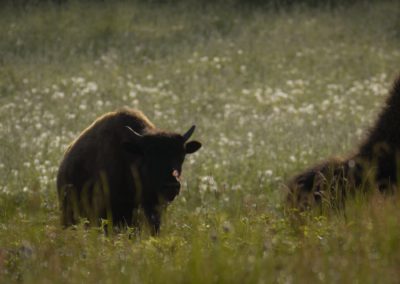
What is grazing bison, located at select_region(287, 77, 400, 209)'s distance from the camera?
10078mm

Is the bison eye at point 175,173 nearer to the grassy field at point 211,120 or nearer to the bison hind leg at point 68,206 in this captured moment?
the grassy field at point 211,120

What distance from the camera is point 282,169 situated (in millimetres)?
16031

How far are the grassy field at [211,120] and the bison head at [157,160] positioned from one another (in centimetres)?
34

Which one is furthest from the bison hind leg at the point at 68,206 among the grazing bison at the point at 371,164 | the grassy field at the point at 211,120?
the grazing bison at the point at 371,164

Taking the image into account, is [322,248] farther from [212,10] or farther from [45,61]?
[212,10]

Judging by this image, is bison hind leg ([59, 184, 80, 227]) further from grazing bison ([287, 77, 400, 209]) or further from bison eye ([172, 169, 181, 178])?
grazing bison ([287, 77, 400, 209])

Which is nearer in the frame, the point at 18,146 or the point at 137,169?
the point at 137,169

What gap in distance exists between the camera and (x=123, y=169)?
10703 mm

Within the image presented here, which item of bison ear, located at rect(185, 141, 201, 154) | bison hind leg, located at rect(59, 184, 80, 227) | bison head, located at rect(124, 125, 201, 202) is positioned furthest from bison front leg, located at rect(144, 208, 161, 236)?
bison ear, located at rect(185, 141, 201, 154)

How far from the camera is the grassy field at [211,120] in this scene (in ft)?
19.9

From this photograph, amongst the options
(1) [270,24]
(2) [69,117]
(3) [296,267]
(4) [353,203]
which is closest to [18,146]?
(2) [69,117]

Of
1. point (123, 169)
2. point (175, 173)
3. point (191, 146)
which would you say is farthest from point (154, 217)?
point (191, 146)

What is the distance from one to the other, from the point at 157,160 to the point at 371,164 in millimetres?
2294

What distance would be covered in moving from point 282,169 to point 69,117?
568 centimetres
